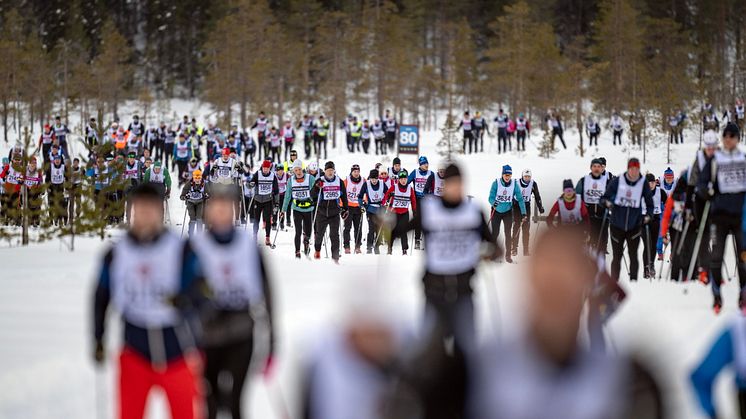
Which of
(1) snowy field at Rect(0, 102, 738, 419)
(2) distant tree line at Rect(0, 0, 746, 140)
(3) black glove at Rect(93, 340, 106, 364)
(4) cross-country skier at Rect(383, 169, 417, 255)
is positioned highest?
(2) distant tree line at Rect(0, 0, 746, 140)

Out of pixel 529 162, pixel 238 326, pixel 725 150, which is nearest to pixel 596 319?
pixel 238 326

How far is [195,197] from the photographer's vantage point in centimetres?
1797

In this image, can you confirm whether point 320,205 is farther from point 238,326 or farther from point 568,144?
point 568,144

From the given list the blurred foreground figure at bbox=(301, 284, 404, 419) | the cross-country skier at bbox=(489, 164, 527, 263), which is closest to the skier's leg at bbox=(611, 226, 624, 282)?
Result: the cross-country skier at bbox=(489, 164, 527, 263)

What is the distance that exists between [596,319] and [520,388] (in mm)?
3056

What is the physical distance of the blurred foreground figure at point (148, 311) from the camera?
4.46m

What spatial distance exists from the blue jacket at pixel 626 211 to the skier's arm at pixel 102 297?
7.81 m

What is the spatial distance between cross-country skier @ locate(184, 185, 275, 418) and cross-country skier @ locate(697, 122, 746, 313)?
550 cm

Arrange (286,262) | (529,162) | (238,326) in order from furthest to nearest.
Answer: (529,162)
(286,262)
(238,326)

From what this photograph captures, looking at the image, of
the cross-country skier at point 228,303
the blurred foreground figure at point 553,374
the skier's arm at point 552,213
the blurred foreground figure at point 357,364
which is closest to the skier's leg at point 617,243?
the skier's arm at point 552,213

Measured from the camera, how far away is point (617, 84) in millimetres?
47312

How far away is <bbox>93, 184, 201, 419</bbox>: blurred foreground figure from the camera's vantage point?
14.6ft

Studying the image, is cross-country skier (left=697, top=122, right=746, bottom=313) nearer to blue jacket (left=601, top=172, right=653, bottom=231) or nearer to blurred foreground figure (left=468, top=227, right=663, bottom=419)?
blue jacket (left=601, top=172, right=653, bottom=231)

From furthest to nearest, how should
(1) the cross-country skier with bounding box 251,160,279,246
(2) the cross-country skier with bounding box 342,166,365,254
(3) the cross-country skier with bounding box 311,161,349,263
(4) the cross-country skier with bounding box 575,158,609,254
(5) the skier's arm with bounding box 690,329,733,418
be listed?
(1) the cross-country skier with bounding box 251,160,279,246
(2) the cross-country skier with bounding box 342,166,365,254
(3) the cross-country skier with bounding box 311,161,349,263
(4) the cross-country skier with bounding box 575,158,609,254
(5) the skier's arm with bounding box 690,329,733,418
